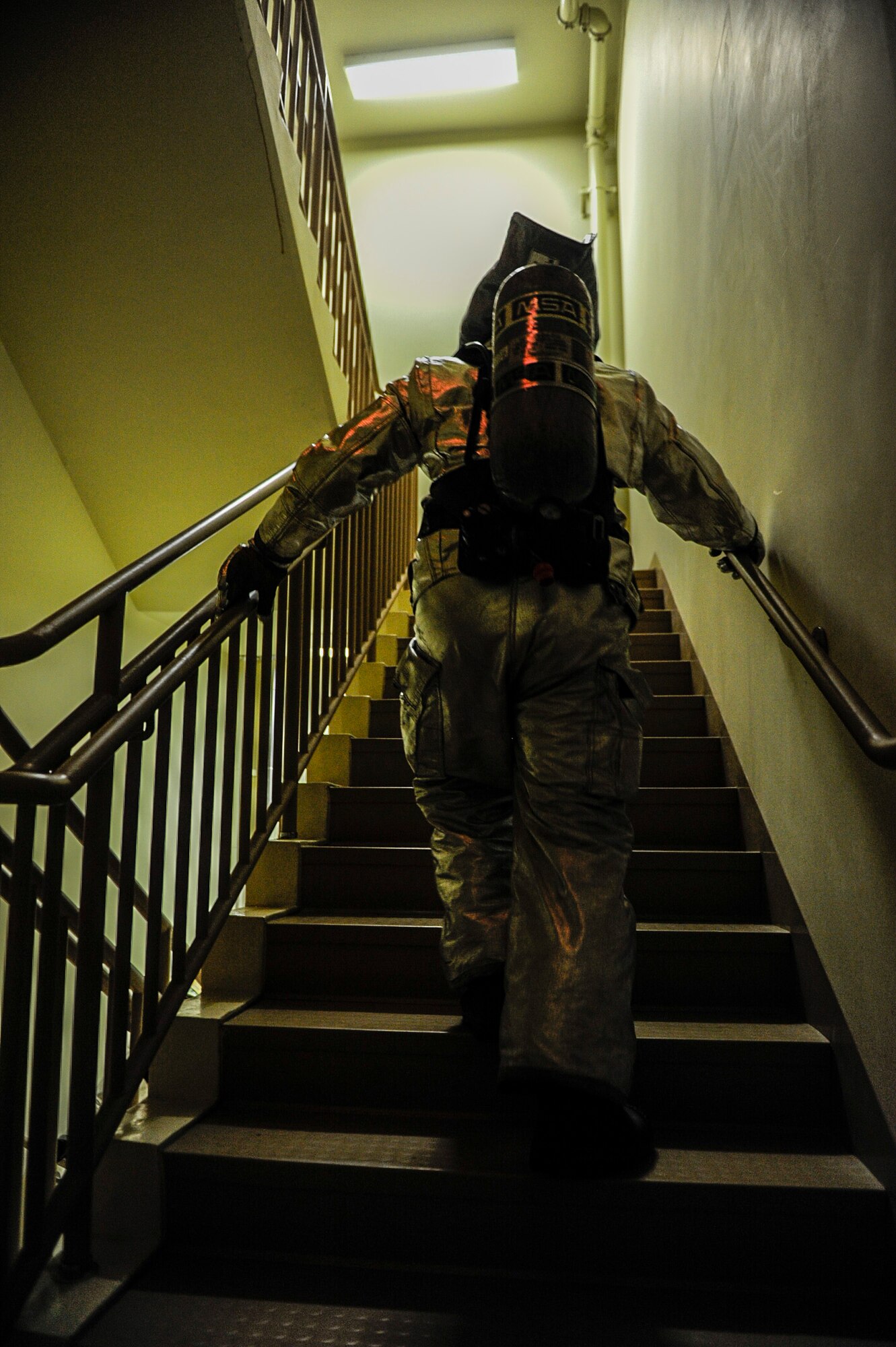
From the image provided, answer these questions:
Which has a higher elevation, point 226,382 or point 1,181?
point 1,181

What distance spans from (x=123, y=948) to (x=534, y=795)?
63cm

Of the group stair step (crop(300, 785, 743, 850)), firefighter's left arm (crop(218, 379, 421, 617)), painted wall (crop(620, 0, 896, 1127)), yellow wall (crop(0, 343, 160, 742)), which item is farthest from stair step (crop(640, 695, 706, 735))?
yellow wall (crop(0, 343, 160, 742))

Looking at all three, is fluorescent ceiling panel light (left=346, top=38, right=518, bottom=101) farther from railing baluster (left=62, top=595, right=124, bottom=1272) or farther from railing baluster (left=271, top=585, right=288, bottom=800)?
railing baluster (left=62, top=595, right=124, bottom=1272)

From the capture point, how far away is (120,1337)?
109cm

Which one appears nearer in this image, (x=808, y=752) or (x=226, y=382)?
(x=808, y=752)

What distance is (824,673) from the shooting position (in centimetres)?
136

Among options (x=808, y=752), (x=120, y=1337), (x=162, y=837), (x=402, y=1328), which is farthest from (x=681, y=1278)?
(x=162, y=837)

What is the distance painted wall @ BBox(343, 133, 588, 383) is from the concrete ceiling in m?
0.12

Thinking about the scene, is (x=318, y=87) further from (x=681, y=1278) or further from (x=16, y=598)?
(x=681, y=1278)

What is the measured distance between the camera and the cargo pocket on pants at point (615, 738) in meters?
1.36

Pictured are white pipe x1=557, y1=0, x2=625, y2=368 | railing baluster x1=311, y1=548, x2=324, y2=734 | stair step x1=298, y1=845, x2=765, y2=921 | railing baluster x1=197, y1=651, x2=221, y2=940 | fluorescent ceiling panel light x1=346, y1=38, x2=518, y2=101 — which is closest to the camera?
railing baluster x1=197, y1=651, x2=221, y2=940

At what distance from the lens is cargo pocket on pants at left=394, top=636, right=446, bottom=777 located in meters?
1.47

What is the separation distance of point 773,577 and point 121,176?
7.20ft

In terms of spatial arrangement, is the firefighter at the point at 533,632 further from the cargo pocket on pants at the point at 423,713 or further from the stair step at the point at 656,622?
the stair step at the point at 656,622
